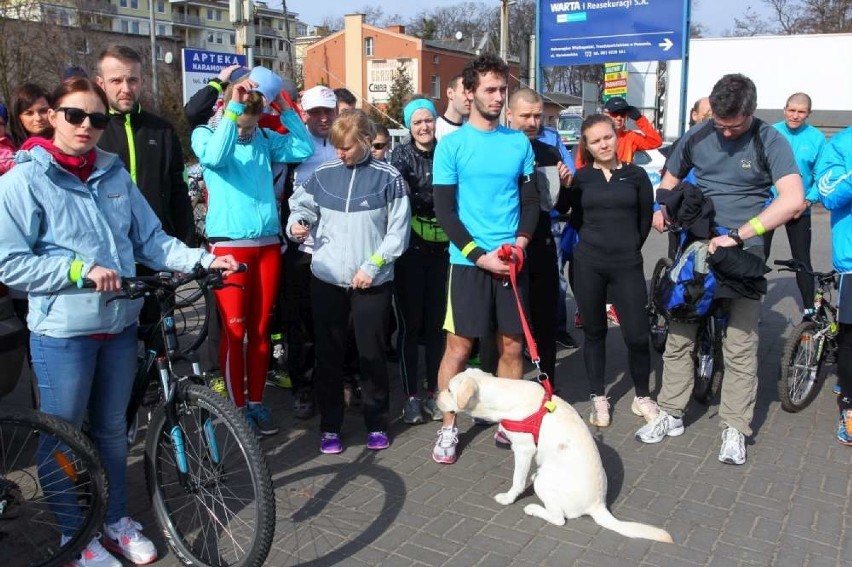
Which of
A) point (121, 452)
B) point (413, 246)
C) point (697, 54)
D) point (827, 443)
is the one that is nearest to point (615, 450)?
point (827, 443)

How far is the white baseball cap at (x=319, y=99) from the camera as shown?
203 inches

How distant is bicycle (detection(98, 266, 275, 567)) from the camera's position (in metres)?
Result: 3.06

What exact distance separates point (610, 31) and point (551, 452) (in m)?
11.7

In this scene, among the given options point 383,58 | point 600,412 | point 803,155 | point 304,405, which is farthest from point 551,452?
point 383,58

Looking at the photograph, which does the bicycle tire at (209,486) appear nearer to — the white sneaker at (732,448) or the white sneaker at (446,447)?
the white sneaker at (446,447)

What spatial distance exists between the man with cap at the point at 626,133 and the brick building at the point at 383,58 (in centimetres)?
5325

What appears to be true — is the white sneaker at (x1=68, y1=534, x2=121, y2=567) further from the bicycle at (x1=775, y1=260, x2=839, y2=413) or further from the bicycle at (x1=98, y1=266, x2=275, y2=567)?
the bicycle at (x1=775, y1=260, x2=839, y2=413)

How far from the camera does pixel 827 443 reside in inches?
189

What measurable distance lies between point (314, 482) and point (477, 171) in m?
1.96

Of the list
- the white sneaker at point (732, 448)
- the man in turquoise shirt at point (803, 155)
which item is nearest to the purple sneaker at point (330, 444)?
the white sneaker at point (732, 448)

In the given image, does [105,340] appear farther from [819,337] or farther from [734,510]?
[819,337]

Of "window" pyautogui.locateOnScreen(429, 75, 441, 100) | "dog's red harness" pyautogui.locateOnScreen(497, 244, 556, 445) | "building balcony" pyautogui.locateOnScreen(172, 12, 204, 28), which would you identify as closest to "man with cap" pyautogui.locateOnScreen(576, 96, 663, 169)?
"dog's red harness" pyautogui.locateOnScreen(497, 244, 556, 445)

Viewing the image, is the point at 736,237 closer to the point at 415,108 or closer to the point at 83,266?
the point at 415,108

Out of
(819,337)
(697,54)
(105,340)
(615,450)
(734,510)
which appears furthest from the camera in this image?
(697,54)
